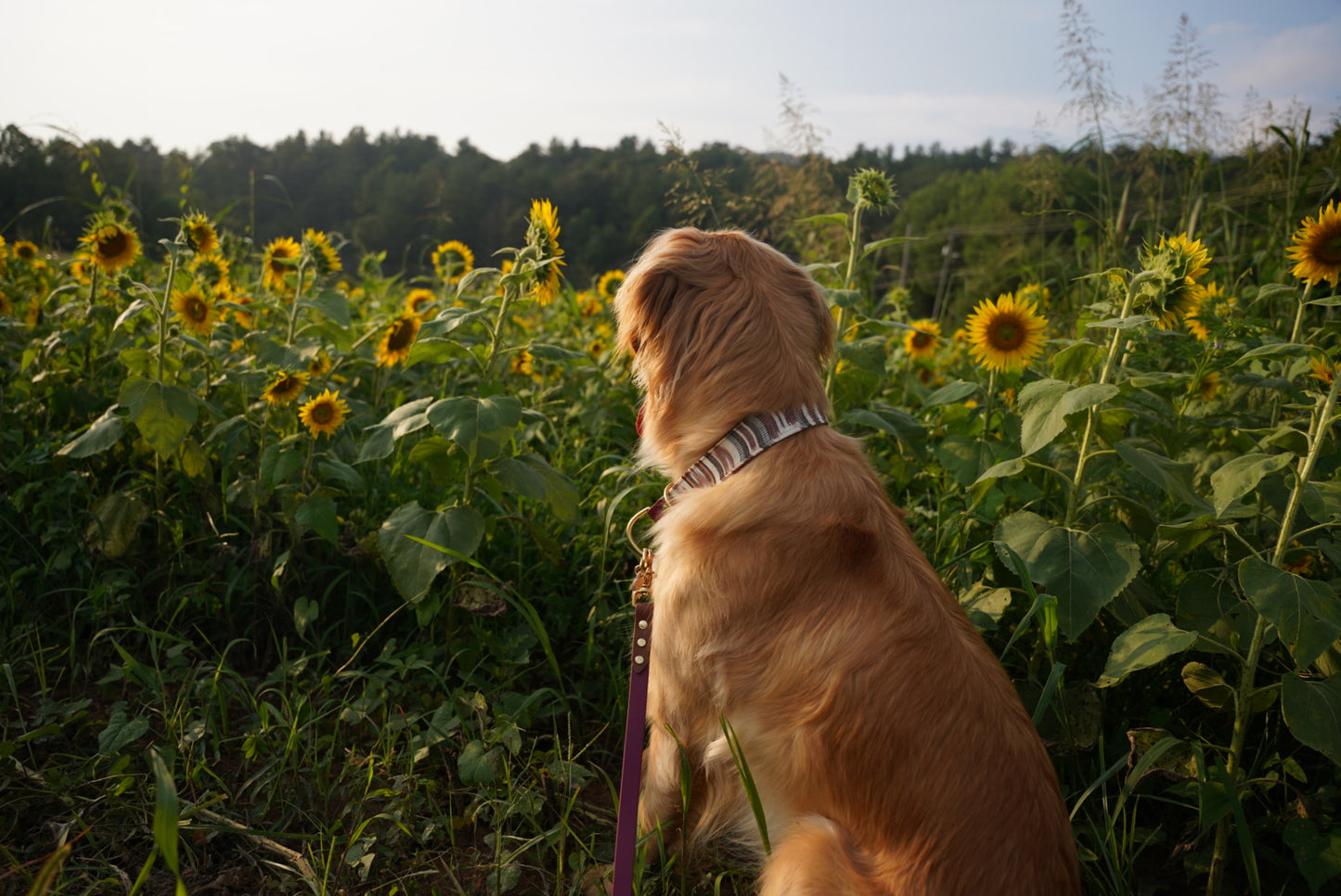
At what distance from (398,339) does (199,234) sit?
32.4 inches

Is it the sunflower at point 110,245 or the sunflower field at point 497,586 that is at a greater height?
the sunflower at point 110,245

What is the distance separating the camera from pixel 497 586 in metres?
2.59

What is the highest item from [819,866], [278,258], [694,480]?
[278,258]

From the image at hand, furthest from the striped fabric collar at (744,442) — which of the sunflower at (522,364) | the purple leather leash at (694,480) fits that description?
the sunflower at (522,364)

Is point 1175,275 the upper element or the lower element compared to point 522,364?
upper

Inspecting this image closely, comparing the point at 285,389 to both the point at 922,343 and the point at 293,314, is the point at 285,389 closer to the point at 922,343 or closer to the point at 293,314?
the point at 293,314

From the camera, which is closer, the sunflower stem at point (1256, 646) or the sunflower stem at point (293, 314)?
the sunflower stem at point (1256, 646)

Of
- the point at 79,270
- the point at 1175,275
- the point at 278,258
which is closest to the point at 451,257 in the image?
the point at 278,258

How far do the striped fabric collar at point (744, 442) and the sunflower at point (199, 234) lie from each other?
7.33 ft

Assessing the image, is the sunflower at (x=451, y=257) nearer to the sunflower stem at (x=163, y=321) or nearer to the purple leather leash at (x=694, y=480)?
the sunflower stem at (x=163, y=321)

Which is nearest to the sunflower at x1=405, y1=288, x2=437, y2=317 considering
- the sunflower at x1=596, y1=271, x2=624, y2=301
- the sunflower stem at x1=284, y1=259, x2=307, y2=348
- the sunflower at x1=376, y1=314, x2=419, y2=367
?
the sunflower at x1=376, y1=314, x2=419, y2=367

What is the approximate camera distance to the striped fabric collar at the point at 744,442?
1.84m

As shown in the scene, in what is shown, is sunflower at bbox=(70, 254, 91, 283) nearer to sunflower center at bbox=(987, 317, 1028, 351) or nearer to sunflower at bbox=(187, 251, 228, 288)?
sunflower at bbox=(187, 251, 228, 288)

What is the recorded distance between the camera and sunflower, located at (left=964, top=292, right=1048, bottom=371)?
9.07 ft
